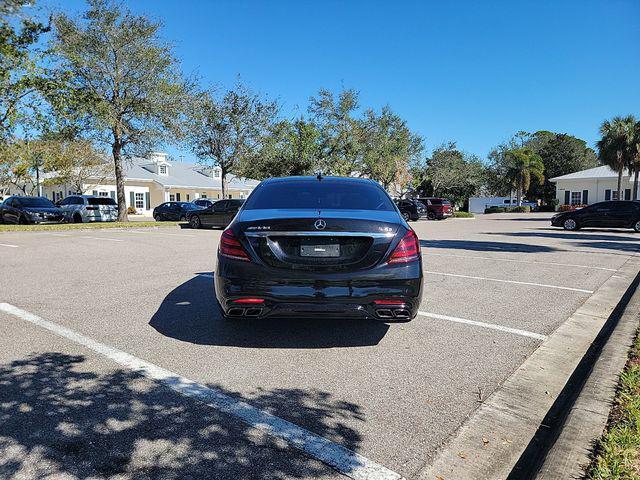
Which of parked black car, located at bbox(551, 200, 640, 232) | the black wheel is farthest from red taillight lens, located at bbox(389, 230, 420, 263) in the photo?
the black wheel

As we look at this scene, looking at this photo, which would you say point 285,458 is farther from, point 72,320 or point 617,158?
point 617,158

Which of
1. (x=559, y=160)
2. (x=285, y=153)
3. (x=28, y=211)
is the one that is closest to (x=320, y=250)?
(x=28, y=211)

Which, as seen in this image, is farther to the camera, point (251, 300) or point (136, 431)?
point (251, 300)

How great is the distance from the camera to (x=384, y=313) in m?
4.07

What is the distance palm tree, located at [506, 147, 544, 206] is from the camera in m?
60.0

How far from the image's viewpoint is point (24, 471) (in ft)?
8.00

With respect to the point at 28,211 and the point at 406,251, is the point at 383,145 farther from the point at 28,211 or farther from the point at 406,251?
the point at 406,251

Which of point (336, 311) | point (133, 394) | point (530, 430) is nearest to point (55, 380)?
point (133, 394)

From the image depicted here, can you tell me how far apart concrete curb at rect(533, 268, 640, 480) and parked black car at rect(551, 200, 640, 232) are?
64.5ft

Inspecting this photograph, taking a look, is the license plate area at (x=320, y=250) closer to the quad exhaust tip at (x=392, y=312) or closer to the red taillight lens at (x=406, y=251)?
the red taillight lens at (x=406, y=251)

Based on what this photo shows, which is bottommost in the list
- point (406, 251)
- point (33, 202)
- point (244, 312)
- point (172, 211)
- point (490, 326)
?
point (490, 326)

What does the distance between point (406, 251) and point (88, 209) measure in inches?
1084

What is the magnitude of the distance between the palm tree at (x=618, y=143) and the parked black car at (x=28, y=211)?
4396 cm

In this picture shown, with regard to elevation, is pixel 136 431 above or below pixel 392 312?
below
